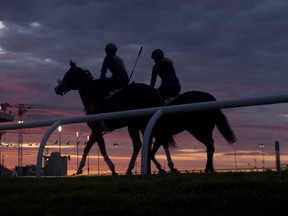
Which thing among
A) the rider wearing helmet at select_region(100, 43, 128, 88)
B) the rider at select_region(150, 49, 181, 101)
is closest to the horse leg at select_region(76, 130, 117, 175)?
the rider wearing helmet at select_region(100, 43, 128, 88)

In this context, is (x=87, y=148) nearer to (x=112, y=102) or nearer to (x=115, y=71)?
(x=112, y=102)

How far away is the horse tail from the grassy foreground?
17.3ft

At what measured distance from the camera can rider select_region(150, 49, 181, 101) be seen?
12.2 metres

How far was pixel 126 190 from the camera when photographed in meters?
5.61

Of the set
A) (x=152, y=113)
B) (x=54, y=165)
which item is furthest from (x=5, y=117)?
(x=152, y=113)

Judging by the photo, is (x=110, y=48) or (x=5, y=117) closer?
(x=110, y=48)

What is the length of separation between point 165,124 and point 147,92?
2.88ft

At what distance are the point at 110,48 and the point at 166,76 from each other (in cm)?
151

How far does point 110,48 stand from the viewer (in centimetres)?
1214

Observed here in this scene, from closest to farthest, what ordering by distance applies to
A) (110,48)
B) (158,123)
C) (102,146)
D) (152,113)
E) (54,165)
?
(152,113), (158,123), (102,146), (110,48), (54,165)

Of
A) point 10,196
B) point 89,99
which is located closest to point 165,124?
point 89,99

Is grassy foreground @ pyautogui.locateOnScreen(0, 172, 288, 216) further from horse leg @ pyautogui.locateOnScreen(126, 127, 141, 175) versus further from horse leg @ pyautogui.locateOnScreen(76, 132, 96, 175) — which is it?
horse leg @ pyautogui.locateOnScreen(126, 127, 141, 175)

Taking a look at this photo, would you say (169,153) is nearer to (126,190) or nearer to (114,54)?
(114,54)

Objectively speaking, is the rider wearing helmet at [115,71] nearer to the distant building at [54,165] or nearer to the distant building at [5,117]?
the distant building at [54,165]
